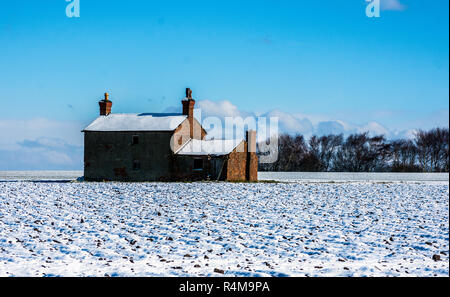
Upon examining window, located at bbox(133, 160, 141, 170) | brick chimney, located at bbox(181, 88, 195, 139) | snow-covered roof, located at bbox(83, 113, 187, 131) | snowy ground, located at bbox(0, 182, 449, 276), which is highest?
brick chimney, located at bbox(181, 88, 195, 139)

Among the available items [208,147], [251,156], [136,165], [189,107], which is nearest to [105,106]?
[136,165]

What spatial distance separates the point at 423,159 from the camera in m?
73.2

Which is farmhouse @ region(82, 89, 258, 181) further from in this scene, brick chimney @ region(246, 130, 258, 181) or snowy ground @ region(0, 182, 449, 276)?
snowy ground @ region(0, 182, 449, 276)

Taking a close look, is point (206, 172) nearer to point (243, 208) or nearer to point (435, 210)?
point (243, 208)

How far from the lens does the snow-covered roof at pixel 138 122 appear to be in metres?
38.0

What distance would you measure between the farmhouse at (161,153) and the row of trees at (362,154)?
32.2 m

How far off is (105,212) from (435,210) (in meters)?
13.2

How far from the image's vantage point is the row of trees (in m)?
71.2

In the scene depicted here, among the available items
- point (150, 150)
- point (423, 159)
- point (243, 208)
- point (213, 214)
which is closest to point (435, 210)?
point (243, 208)

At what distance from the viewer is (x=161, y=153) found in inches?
1468

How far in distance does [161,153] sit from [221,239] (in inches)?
1050

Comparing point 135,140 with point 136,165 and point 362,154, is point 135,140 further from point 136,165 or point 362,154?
point 362,154

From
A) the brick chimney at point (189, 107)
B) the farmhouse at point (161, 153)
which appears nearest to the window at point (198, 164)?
the farmhouse at point (161, 153)

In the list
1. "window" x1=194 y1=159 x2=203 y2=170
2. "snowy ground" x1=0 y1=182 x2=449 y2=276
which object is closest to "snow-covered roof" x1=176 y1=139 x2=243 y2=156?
"window" x1=194 y1=159 x2=203 y2=170
